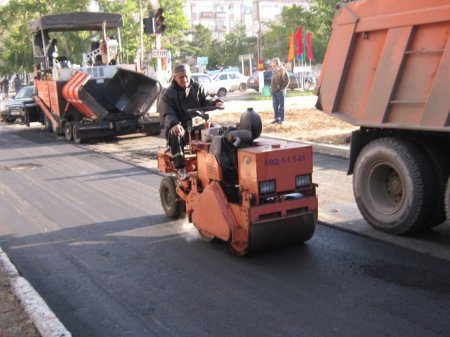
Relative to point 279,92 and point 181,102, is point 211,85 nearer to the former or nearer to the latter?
point 279,92

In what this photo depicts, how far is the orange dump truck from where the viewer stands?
220 inches

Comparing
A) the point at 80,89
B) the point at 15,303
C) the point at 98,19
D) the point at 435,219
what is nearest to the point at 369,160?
the point at 435,219

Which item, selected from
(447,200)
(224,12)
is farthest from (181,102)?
(224,12)

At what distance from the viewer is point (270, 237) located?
5.57 m

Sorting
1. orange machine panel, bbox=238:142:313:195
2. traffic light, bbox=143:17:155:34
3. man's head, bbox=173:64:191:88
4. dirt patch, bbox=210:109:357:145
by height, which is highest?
traffic light, bbox=143:17:155:34

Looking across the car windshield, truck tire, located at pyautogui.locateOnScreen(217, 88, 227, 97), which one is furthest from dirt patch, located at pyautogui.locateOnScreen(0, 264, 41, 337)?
truck tire, located at pyautogui.locateOnScreen(217, 88, 227, 97)

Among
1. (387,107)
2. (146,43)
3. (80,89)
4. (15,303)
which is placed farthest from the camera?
(146,43)

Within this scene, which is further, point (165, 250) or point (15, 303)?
point (165, 250)

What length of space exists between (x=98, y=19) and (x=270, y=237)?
45.5 feet

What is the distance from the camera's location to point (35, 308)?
14.7 ft

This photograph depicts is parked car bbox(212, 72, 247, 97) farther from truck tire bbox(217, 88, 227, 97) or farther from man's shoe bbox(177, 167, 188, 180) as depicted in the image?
man's shoe bbox(177, 167, 188, 180)

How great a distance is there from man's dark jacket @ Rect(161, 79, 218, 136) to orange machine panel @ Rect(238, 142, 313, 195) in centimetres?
145

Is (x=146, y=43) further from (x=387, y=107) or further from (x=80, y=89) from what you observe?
(x=387, y=107)

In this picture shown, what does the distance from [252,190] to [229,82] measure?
34858mm
